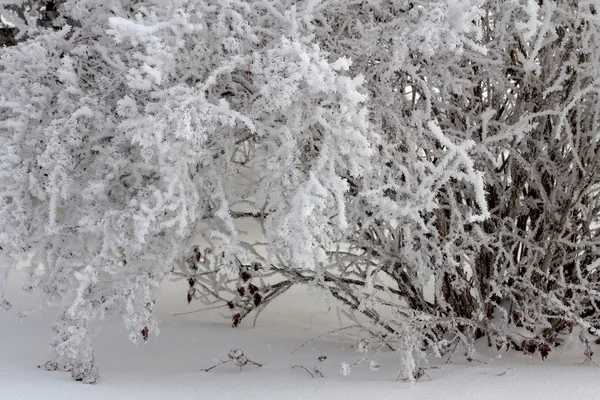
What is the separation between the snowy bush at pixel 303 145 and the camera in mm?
2873

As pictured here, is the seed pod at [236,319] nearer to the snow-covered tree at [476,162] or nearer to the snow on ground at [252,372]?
the snow on ground at [252,372]

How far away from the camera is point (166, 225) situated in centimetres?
296

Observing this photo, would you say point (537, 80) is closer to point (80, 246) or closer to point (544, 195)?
point (544, 195)

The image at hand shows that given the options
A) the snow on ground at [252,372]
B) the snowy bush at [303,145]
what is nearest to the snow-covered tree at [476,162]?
the snowy bush at [303,145]

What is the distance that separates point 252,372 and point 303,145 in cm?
146

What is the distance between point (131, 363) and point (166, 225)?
1.74m

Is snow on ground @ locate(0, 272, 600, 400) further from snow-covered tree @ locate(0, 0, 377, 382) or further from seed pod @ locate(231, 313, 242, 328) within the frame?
snow-covered tree @ locate(0, 0, 377, 382)

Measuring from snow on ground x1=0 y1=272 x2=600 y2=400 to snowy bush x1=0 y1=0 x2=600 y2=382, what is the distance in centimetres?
17

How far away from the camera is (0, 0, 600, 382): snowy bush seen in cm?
287

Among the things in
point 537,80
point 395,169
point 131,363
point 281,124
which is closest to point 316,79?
point 281,124

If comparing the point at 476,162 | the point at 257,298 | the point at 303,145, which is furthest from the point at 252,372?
the point at 476,162

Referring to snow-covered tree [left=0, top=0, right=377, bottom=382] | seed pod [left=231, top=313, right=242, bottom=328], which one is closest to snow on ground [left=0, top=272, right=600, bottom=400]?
seed pod [left=231, top=313, right=242, bottom=328]

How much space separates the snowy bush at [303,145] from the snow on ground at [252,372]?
0.57 feet

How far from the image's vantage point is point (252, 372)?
13.2 feet
